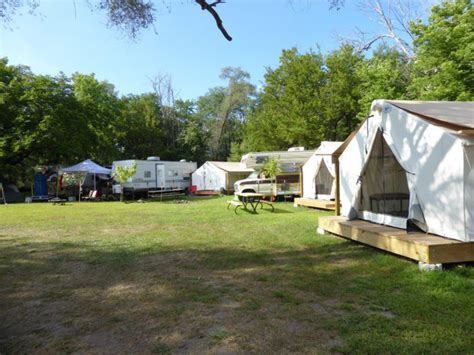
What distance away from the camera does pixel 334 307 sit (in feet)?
13.9

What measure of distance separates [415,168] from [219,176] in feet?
67.1

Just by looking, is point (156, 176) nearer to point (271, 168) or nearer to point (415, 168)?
point (271, 168)

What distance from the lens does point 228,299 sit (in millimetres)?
4621

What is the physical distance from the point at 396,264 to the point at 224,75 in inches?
1572

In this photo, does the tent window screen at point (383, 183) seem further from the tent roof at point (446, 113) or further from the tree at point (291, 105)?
the tree at point (291, 105)

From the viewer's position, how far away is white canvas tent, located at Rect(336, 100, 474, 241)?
5.55 meters

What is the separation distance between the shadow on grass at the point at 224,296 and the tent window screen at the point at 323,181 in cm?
775

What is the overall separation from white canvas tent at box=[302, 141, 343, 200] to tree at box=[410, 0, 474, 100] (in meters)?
5.32

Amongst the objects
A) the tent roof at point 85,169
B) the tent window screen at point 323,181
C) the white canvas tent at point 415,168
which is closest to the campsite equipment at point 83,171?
the tent roof at point 85,169

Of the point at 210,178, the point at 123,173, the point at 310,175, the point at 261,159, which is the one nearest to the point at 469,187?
the point at 310,175

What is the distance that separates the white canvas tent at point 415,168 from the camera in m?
5.55

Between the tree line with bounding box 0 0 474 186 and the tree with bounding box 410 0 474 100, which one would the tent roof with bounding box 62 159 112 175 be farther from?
the tree with bounding box 410 0 474 100

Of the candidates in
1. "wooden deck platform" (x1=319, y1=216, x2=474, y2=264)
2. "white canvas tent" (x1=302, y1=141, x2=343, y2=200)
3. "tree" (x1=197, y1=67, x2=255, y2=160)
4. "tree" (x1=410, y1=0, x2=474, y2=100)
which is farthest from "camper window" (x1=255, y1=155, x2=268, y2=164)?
"tree" (x1=197, y1=67, x2=255, y2=160)

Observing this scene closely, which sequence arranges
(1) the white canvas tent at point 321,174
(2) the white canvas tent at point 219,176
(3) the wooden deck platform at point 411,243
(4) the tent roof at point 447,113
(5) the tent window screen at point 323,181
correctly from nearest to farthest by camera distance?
(3) the wooden deck platform at point 411,243, (4) the tent roof at point 447,113, (1) the white canvas tent at point 321,174, (5) the tent window screen at point 323,181, (2) the white canvas tent at point 219,176
